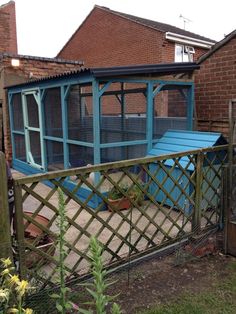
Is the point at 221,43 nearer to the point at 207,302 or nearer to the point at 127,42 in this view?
the point at 207,302

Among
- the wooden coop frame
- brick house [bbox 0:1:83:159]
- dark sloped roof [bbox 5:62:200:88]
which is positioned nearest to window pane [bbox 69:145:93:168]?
the wooden coop frame

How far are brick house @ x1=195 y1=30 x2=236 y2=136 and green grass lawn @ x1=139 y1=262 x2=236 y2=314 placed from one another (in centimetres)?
327

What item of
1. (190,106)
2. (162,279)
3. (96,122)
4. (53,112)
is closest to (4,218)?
(162,279)

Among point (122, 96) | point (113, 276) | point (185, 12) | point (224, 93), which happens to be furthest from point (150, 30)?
point (113, 276)

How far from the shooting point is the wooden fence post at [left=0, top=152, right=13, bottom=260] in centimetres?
207

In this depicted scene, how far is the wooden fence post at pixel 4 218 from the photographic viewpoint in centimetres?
207

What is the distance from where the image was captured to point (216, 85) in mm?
5516

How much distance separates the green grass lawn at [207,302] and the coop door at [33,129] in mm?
4984

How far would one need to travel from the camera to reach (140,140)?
5.52 meters

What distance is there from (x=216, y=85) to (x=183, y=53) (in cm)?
955

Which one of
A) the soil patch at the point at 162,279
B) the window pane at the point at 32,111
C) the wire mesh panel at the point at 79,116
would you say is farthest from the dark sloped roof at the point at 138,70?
the soil patch at the point at 162,279

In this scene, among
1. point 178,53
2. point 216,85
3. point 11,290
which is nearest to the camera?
point 11,290

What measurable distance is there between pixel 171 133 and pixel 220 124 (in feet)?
3.15

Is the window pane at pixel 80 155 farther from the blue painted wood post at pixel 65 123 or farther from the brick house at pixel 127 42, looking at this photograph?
the brick house at pixel 127 42
